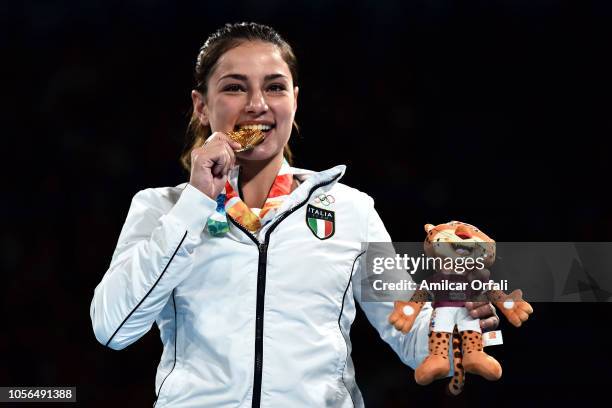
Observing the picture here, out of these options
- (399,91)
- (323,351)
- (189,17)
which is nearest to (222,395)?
(323,351)

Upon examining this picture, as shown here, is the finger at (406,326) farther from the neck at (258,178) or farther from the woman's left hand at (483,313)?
the neck at (258,178)

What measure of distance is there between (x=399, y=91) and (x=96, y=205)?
1.48m

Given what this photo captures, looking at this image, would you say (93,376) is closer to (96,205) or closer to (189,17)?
(96,205)

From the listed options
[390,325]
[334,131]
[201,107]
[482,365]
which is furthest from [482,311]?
[334,131]

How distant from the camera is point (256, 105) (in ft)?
6.33

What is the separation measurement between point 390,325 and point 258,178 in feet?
1.77

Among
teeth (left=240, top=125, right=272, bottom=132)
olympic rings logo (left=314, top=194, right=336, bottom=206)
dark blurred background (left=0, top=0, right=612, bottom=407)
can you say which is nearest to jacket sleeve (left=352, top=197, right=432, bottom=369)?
olympic rings logo (left=314, top=194, right=336, bottom=206)

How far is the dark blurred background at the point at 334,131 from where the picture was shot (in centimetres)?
320

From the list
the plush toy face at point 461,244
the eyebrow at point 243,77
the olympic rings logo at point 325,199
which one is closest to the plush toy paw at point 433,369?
the plush toy face at point 461,244

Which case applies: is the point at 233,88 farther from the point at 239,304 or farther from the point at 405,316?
the point at 405,316

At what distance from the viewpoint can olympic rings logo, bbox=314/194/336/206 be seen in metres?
1.97

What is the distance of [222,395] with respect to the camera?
1746mm

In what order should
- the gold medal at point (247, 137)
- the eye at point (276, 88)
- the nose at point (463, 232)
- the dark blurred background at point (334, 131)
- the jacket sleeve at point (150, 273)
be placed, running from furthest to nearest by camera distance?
the dark blurred background at point (334, 131) < the eye at point (276, 88) < the gold medal at point (247, 137) < the nose at point (463, 232) < the jacket sleeve at point (150, 273)

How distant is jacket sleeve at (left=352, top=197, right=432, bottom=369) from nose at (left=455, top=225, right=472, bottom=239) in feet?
0.68
